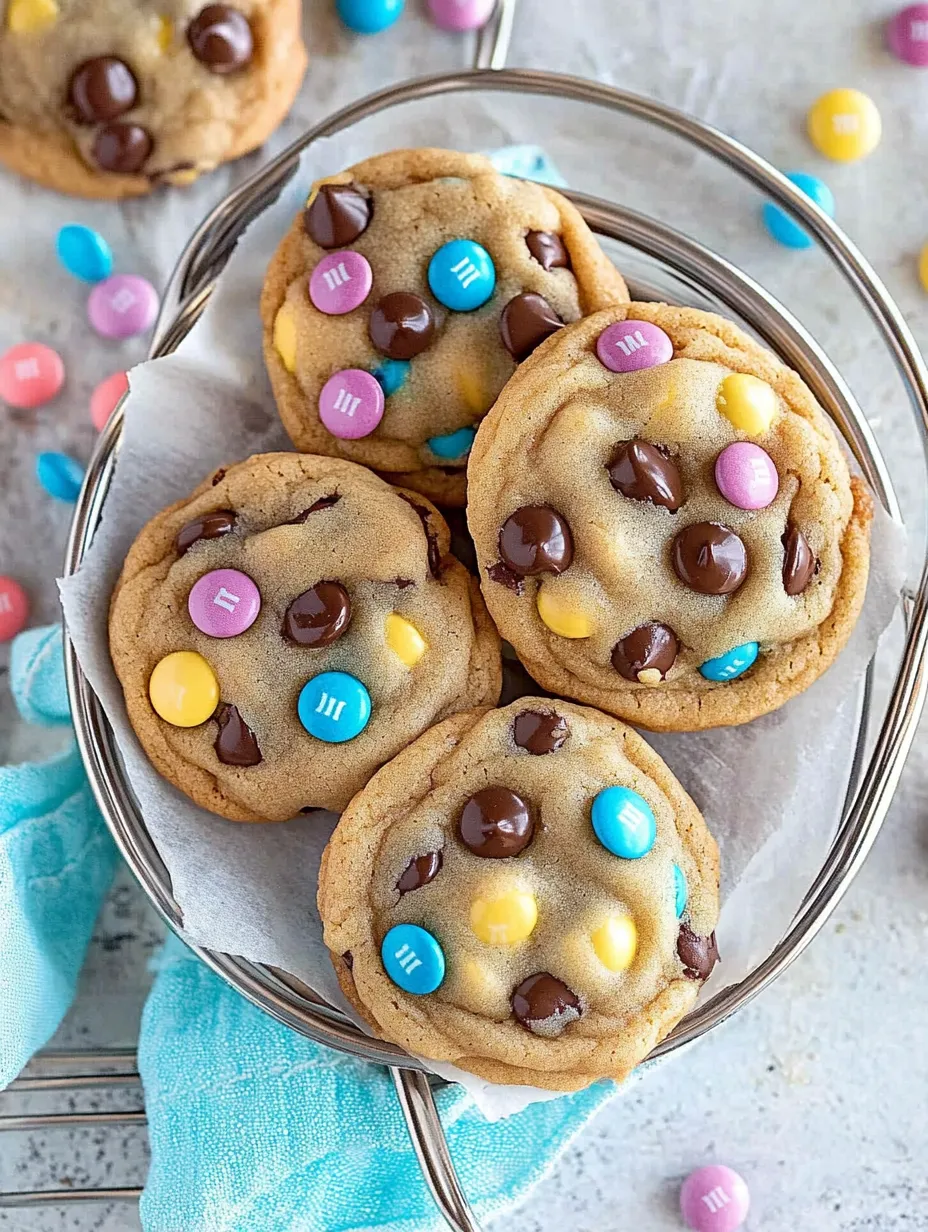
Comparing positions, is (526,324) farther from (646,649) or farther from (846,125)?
(846,125)

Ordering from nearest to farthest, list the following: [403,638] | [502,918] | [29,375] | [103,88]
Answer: [502,918] < [403,638] < [103,88] < [29,375]

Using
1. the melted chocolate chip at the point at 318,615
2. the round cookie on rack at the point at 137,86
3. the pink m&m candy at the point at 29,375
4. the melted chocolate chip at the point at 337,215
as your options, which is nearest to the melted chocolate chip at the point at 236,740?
the melted chocolate chip at the point at 318,615

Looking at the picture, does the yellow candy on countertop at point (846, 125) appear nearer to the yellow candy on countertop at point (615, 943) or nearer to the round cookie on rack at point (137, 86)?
the round cookie on rack at point (137, 86)

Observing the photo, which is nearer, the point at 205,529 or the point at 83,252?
the point at 205,529

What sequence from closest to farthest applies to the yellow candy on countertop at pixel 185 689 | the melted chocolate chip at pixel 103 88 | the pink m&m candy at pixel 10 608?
the yellow candy on countertop at pixel 185 689 < the melted chocolate chip at pixel 103 88 < the pink m&m candy at pixel 10 608

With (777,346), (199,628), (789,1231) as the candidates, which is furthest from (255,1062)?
(777,346)

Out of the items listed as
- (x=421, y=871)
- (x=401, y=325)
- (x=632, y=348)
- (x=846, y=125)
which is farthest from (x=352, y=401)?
(x=846, y=125)

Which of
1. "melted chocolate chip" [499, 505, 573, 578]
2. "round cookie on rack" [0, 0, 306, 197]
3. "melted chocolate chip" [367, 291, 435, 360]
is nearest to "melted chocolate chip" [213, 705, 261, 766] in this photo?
"melted chocolate chip" [499, 505, 573, 578]
